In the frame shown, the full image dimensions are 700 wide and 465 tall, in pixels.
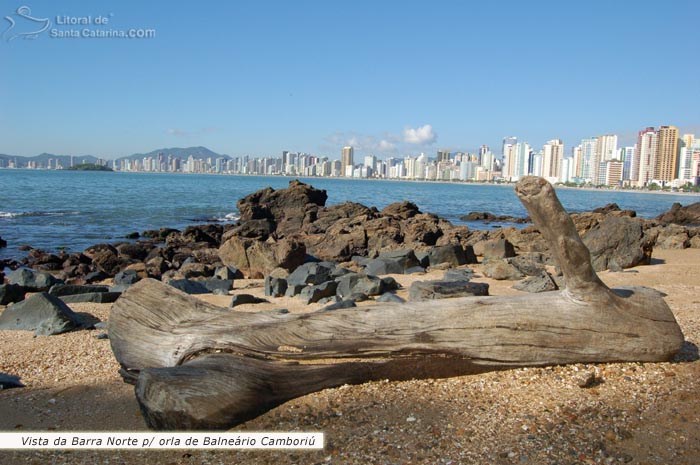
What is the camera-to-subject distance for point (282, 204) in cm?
3441

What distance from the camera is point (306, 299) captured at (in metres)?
10.1

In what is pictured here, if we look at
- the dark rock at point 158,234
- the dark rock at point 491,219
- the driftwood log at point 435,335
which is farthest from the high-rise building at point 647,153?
the driftwood log at point 435,335

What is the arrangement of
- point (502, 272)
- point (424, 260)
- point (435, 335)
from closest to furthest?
1. point (435, 335)
2. point (502, 272)
3. point (424, 260)

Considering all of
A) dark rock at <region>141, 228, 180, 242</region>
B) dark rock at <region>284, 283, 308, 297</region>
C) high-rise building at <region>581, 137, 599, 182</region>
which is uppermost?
high-rise building at <region>581, 137, 599, 182</region>

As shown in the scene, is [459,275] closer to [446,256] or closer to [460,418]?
[446,256]

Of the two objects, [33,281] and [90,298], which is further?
[33,281]

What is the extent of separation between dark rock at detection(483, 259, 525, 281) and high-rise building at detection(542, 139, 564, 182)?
163792mm

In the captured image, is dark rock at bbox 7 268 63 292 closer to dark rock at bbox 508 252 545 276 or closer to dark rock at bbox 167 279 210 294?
dark rock at bbox 167 279 210 294

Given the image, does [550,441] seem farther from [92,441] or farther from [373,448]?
[92,441]

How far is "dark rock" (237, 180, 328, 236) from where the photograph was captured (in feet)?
107

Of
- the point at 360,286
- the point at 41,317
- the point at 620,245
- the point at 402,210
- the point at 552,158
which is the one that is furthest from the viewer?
the point at 552,158

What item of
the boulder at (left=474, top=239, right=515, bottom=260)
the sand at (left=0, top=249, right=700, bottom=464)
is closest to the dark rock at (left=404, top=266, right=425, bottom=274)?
the boulder at (left=474, top=239, right=515, bottom=260)

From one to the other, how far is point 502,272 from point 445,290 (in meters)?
3.88

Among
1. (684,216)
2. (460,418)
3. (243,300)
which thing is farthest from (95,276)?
(684,216)
